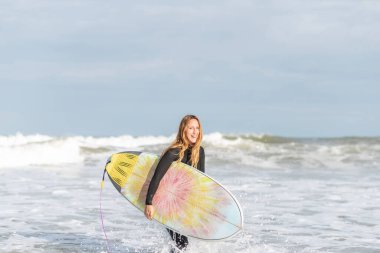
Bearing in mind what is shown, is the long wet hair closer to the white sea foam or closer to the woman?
the woman

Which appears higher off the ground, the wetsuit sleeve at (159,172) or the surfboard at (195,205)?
the wetsuit sleeve at (159,172)

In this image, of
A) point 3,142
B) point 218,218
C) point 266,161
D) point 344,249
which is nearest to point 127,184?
point 218,218

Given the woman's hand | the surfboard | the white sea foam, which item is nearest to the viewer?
the woman's hand

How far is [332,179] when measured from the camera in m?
11.6

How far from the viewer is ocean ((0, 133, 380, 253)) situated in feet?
17.9

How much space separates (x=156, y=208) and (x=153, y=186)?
28 cm

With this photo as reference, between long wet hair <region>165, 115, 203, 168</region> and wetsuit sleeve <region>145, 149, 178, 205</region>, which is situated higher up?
long wet hair <region>165, 115, 203, 168</region>

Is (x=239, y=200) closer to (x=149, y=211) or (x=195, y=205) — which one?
(x=195, y=205)

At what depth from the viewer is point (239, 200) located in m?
8.42

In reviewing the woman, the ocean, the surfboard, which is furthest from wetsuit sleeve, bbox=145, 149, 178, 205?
the ocean


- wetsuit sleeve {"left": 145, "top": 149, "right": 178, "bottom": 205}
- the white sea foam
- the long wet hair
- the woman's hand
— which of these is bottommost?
the white sea foam

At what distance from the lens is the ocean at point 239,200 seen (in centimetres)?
546

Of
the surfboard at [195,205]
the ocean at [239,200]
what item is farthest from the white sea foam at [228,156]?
the surfboard at [195,205]

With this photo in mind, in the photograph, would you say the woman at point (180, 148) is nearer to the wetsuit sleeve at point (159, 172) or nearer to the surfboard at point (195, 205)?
the wetsuit sleeve at point (159, 172)
